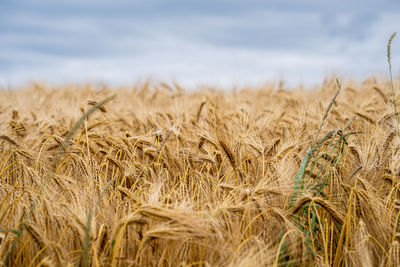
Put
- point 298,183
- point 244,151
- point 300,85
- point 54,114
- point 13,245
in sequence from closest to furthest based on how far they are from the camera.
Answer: point 13,245 < point 298,183 < point 244,151 < point 54,114 < point 300,85

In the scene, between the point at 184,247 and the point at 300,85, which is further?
the point at 300,85

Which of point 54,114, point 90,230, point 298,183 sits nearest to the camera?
point 90,230

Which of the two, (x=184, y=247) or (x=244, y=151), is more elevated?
(x=244, y=151)

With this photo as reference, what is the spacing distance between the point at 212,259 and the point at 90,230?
533mm

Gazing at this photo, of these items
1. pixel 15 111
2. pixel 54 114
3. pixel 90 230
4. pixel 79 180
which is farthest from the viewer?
pixel 54 114

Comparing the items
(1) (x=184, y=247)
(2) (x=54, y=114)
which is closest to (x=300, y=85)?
(2) (x=54, y=114)

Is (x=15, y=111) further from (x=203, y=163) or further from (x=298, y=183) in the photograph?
(x=298, y=183)

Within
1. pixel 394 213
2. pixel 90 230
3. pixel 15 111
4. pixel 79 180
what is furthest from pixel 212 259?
pixel 15 111

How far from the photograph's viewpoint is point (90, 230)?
1408 millimetres

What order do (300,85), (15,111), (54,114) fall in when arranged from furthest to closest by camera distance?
(300,85), (54,114), (15,111)

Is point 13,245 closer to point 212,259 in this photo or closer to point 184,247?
point 184,247

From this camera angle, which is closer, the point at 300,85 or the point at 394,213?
the point at 394,213

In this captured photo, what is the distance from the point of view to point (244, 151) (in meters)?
2.54

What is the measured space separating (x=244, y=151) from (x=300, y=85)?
7782 mm
